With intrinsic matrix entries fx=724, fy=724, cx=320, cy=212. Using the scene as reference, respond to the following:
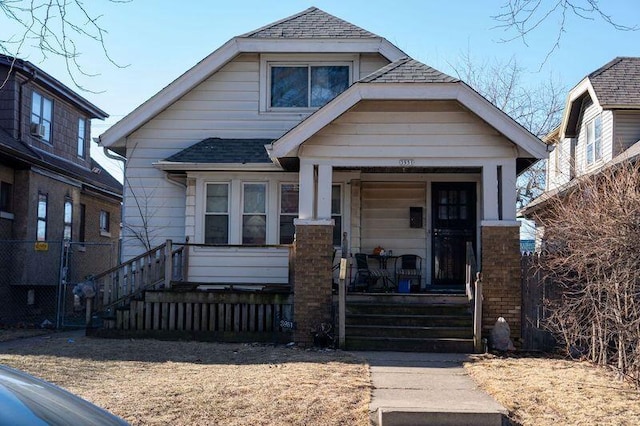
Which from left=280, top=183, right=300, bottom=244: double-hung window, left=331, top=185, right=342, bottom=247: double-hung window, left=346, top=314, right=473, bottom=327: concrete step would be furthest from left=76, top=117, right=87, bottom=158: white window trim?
left=346, top=314, right=473, bottom=327: concrete step

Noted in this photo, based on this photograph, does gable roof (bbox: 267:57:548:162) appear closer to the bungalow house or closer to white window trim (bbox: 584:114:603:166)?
the bungalow house

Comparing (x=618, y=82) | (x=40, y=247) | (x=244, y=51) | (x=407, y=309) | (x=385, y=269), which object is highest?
(x=618, y=82)

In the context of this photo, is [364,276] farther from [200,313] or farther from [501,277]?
[200,313]

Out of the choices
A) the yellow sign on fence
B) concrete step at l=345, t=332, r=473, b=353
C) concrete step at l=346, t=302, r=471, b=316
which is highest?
the yellow sign on fence

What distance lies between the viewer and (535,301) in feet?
39.3

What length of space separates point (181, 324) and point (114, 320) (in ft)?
4.25

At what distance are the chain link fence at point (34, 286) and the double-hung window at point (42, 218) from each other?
0.39 meters

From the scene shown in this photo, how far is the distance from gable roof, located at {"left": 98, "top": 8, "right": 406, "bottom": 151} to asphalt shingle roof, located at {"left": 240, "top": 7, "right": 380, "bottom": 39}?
0.02 metres

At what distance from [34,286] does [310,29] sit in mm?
10833

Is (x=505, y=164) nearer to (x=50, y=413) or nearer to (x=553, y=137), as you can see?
(x=50, y=413)

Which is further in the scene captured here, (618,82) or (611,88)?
(618,82)

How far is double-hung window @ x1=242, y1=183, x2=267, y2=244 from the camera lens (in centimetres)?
1534

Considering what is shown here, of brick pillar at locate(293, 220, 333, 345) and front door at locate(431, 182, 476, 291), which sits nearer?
brick pillar at locate(293, 220, 333, 345)

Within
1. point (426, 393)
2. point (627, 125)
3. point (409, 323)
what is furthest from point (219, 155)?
point (627, 125)
